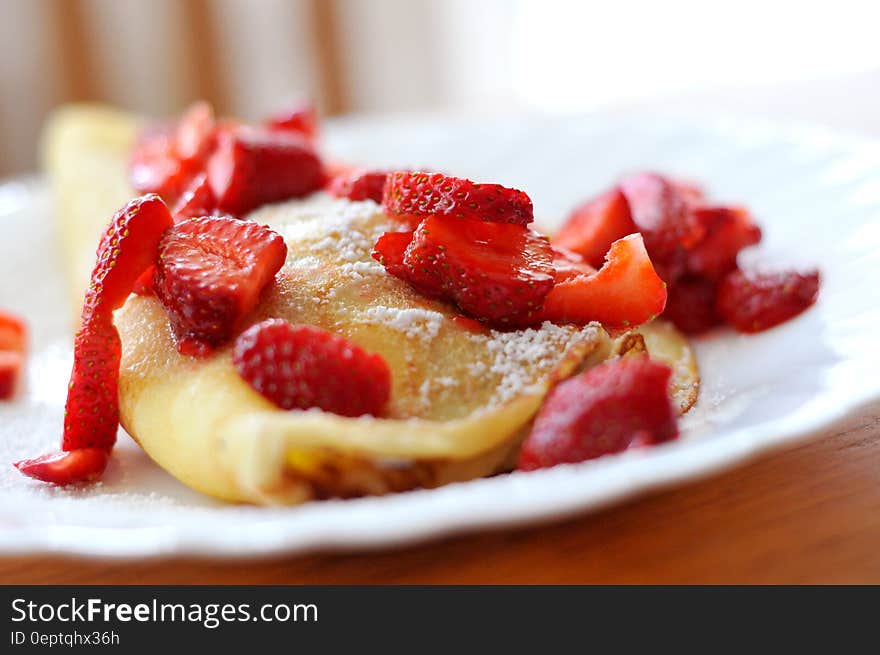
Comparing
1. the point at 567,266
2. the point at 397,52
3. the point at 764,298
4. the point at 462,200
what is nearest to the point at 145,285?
the point at 462,200

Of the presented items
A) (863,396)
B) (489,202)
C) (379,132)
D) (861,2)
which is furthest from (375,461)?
(861,2)

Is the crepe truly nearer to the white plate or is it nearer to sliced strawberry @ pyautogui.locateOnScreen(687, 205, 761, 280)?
the white plate

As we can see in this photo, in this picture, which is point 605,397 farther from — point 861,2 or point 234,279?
point 861,2

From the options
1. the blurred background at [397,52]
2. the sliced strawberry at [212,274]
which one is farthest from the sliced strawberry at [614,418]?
the blurred background at [397,52]

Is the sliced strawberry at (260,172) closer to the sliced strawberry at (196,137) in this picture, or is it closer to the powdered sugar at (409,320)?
the sliced strawberry at (196,137)

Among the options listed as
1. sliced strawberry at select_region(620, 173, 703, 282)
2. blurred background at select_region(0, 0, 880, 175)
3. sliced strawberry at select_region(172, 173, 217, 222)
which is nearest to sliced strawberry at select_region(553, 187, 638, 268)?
sliced strawberry at select_region(620, 173, 703, 282)
